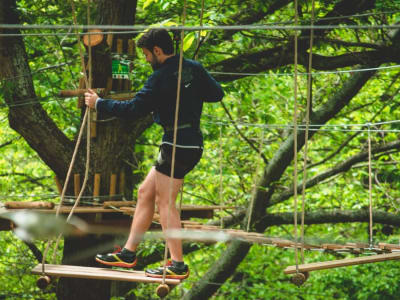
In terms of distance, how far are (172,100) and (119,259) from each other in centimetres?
91

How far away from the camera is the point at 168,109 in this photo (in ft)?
10.4

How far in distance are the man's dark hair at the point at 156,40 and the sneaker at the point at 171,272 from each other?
1.12m

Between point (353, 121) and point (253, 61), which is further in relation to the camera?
point (353, 121)

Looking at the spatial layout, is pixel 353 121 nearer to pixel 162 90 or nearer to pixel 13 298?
pixel 13 298

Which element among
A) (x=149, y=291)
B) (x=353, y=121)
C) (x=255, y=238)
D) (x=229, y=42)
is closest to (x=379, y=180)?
(x=353, y=121)

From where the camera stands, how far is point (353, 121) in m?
8.38

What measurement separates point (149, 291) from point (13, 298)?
192 cm

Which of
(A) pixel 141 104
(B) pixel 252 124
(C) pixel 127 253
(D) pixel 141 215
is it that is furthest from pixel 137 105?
(B) pixel 252 124

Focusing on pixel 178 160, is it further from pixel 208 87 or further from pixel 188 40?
pixel 188 40

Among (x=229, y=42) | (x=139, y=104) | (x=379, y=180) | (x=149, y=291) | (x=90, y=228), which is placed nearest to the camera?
(x=139, y=104)

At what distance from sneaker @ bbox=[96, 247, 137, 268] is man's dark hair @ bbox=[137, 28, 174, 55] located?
1107 mm

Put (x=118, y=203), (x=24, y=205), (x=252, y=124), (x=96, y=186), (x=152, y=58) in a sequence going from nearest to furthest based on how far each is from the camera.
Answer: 1. (x=152, y=58)
2. (x=24, y=205)
3. (x=118, y=203)
4. (x=96, y=186)
5. (x=252, y=124)

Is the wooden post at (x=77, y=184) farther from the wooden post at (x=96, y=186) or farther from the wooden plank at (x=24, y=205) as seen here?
the wooden plank at (x=24, y=205)

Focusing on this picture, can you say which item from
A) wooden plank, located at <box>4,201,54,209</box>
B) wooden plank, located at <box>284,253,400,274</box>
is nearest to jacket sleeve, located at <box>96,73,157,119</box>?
wooden plank, located at <box>284,253,400,274</box>
